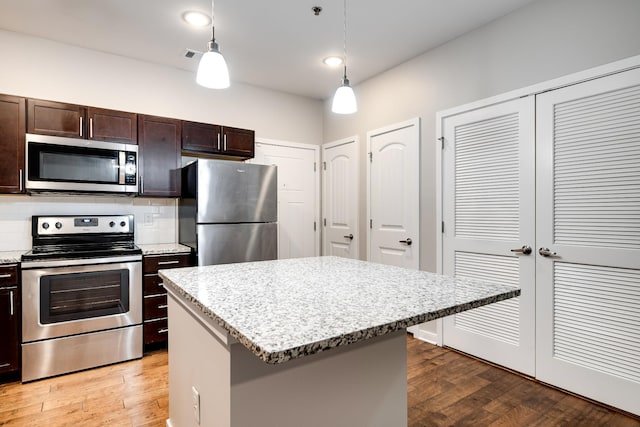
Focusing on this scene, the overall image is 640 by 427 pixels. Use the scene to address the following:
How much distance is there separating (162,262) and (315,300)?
2259 millimetres

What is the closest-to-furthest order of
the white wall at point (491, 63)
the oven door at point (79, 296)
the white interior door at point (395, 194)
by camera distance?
the white wall at point (491, 63) → the oven door at point (79, 296) → the white interior door at point (395, 194)

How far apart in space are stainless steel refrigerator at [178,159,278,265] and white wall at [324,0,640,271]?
46.3 inches

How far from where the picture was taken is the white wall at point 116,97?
2.89 m

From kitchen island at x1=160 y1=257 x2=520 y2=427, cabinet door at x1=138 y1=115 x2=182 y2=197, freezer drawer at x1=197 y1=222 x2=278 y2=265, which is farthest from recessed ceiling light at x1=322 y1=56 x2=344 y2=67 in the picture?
kitchen island at x1=160 y1=257 x2=520 y2=427

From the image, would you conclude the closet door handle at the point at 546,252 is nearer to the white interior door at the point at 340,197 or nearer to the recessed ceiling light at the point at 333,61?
the white interior door at the point at 340,197

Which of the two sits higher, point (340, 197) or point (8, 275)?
point (340, 197)

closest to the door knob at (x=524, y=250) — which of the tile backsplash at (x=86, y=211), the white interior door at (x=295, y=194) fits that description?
the white interior door at (x=295, y=194)

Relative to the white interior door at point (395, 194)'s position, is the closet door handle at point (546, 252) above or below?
below

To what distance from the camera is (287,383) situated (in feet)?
3.79

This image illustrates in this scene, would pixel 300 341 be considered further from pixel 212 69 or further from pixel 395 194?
pixel 395 194

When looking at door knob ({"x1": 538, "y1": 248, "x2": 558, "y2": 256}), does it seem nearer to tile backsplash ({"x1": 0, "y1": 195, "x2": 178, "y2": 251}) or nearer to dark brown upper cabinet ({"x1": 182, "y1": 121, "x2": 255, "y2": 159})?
dark brown upper cabinet ({"x1": 182, "y1": 121, "x2": 255, "y2": 159})

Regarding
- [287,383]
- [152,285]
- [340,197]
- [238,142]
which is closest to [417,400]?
[287,383]

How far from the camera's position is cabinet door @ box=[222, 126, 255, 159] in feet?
11.9

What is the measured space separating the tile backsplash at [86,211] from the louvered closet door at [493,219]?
2743 mm
